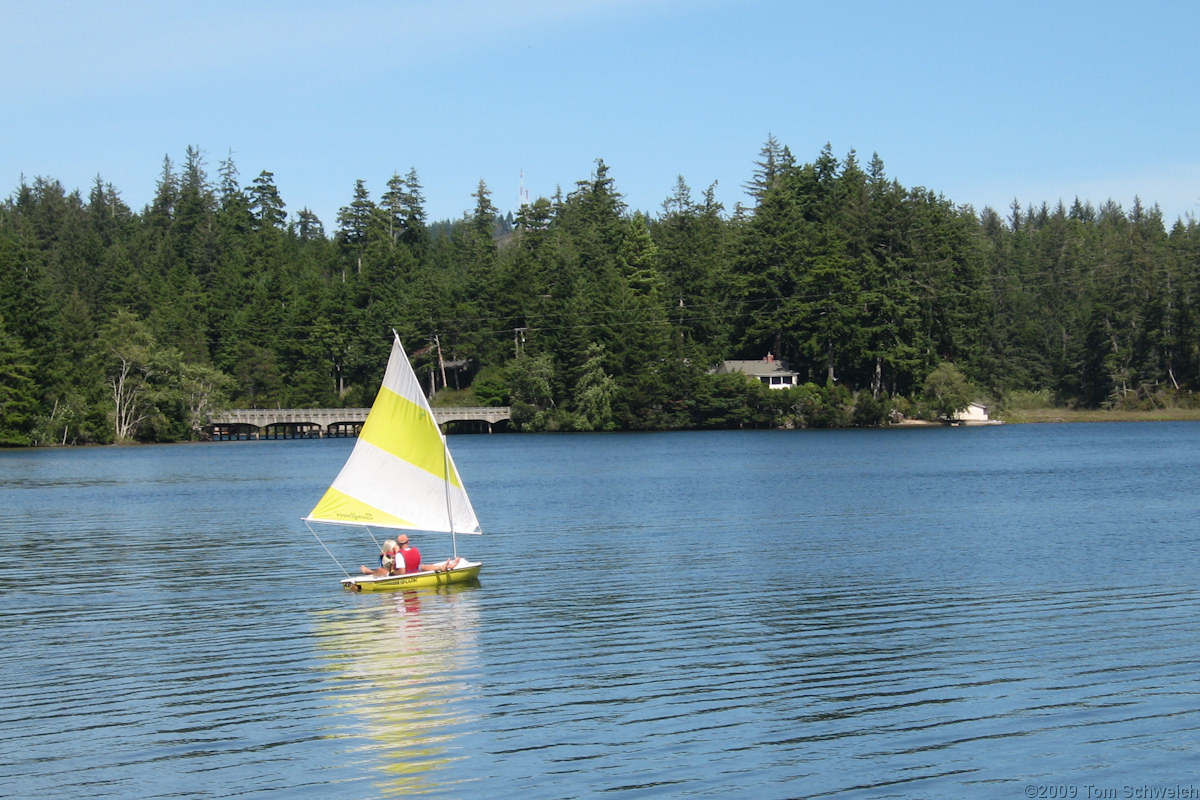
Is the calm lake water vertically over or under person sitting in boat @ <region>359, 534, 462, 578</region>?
under

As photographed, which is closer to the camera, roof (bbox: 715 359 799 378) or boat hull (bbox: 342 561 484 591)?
boat hull (bbox: 342 561 484 591)

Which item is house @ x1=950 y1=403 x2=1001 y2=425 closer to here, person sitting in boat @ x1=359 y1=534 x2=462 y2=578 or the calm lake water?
the calm lake water

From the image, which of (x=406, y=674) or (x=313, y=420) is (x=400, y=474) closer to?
(x=406, y=674)

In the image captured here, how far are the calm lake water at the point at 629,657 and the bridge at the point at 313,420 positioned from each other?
84309 mm

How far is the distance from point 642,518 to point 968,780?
30249 mm

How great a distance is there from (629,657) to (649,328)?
10883cm

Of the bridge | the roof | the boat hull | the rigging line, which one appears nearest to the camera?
the boat hull

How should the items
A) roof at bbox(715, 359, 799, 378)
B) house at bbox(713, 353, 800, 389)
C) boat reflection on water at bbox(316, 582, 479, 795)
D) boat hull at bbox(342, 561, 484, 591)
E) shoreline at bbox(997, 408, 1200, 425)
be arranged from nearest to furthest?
boat reflection on water at bbox(316, 582, 479, 795) < boat hull at bbox(342, 561, 484, 591) < shoreline at bbox(997, 408, 1200, 425) < house at bbox(713, 353, 800, 389) < roof at bbox(715, 359, 799, 378)

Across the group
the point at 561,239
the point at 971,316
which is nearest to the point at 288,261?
the point at 561,239

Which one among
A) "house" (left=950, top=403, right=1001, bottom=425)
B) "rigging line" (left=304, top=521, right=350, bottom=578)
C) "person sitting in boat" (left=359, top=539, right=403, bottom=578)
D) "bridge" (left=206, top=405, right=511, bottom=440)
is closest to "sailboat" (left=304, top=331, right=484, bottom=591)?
"person sitting in boat" (left=359, top=539, right=403, bottom=578)

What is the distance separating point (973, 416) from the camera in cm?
12706

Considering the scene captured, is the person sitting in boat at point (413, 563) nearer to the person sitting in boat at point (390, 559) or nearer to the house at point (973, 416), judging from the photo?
the person sitting in boat at point (390, 559)

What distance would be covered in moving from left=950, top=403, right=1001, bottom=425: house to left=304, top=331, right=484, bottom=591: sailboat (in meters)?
102

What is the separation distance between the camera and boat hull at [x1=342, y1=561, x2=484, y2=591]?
28.0m
